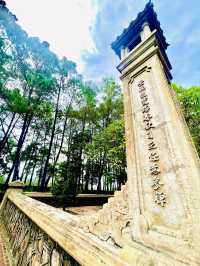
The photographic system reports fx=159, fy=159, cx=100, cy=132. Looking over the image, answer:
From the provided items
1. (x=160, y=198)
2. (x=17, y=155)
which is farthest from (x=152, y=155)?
(x=17, y=155)

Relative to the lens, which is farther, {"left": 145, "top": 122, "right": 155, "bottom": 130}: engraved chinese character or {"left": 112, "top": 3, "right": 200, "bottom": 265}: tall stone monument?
{"left": 145, "top": 122, "right": 155, "bottom": 130}: engraved chinese character

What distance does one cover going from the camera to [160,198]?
2240 mm

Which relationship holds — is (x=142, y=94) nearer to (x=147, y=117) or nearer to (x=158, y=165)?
(x=147, y=117)

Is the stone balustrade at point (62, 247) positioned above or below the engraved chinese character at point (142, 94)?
below

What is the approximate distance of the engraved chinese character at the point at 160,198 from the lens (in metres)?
2.19

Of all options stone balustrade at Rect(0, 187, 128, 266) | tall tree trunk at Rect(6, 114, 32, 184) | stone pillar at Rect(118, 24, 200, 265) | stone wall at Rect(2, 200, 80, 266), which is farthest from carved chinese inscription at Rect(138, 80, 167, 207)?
tall tree trunk at Rect(6, 114, 32, 184)

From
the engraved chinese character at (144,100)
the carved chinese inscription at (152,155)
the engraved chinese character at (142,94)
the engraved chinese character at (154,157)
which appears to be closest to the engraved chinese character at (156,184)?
the carved chinese inscription at (152,155)

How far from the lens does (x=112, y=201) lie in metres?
5.25

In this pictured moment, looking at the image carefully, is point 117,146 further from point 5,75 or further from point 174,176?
point 5,75

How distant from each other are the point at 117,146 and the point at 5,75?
12810 mm

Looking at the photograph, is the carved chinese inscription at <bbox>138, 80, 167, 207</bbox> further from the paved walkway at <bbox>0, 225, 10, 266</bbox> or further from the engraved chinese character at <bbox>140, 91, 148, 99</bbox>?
the paved walkway at <bbox>0, 225, 10, 266</bbox>

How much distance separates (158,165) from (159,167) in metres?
0.03

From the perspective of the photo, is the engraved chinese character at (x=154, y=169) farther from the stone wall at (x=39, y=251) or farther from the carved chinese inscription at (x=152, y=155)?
the stone wall at (x=39, y=251)

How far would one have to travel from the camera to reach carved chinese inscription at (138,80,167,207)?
2269 mm
